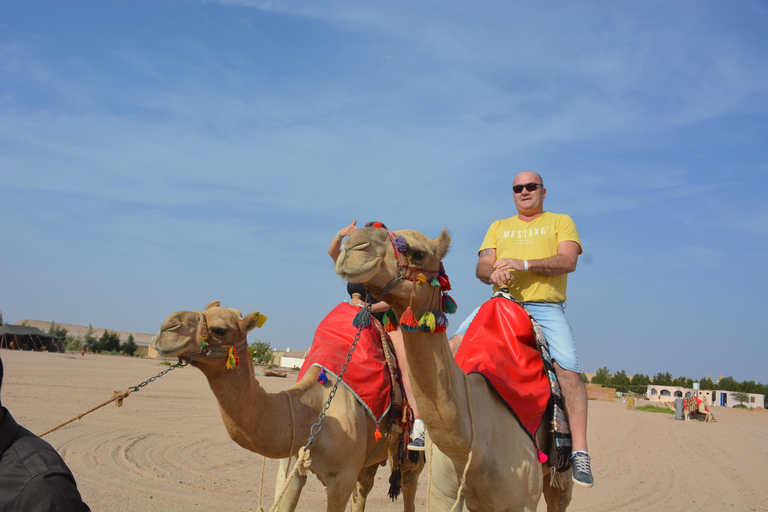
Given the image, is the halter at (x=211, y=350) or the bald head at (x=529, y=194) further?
the bald head at (x=529, y=194)

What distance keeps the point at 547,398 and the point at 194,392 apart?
21.8 meters

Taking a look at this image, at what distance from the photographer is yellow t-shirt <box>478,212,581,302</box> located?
5367mm

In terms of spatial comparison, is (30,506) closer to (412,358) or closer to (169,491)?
(412,358)

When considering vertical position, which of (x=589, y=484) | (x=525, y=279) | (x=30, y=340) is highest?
(x=525, y=279)

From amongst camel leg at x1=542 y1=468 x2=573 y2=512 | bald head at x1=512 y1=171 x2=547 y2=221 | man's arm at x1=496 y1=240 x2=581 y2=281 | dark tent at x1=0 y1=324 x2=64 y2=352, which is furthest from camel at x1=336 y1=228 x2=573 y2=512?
dark tent at x1=0 y1=324 x2=64 y2=352

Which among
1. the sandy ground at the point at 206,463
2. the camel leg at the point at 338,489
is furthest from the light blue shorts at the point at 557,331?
the sandy ground at the point at 206,463

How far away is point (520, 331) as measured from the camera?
4.87 meters

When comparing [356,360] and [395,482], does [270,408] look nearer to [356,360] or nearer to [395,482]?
[356,360]

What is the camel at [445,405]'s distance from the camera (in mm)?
3027

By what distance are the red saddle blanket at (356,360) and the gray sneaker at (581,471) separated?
210cm

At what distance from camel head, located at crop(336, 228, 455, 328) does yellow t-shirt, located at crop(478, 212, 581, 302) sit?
2282mm

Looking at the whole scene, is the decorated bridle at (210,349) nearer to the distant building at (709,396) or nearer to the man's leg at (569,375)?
the man's leg at (569,375)

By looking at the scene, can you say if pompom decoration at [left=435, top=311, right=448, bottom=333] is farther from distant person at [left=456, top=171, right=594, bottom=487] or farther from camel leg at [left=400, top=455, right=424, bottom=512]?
camel leg at [left=400, top=455, right=424, bottom=512]

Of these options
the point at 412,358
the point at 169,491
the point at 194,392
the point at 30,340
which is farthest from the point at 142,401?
the point at 30,340
